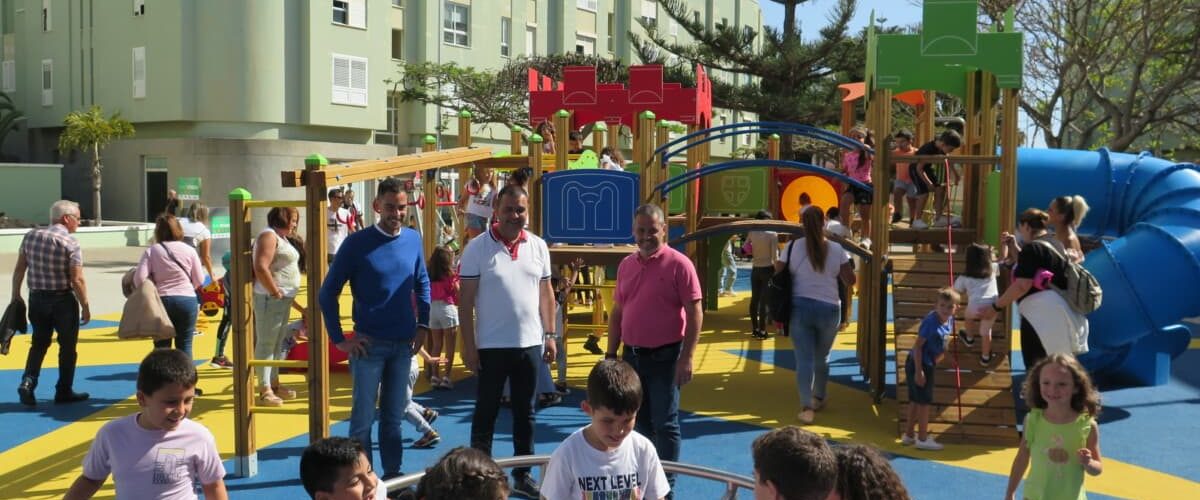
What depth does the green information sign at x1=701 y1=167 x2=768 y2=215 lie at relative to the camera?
44.9 feet

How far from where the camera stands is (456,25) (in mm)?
44281

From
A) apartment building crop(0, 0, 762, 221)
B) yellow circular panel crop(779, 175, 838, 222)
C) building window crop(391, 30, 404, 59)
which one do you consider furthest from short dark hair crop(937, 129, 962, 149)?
building window crop(391, 30, 404, 59)

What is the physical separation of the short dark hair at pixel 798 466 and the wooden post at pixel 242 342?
472 centimetres

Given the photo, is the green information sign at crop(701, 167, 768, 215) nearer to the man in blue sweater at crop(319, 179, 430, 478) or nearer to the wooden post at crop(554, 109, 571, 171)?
the wooden post at crop(554, 109, 571, 171)

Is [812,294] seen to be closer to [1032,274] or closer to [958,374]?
[958,374]

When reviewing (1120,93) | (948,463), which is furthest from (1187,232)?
(1120,93)

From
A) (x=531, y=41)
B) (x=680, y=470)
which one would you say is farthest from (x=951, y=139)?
(x=531, y=41)

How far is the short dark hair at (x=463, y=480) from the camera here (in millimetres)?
2830

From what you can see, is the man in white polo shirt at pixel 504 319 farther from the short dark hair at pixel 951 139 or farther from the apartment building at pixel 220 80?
the apartment building at pixel 220 80

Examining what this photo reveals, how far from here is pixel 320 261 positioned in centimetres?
646

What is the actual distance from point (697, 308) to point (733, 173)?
318 inches

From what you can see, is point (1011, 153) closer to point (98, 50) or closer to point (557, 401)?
point (557, 401)

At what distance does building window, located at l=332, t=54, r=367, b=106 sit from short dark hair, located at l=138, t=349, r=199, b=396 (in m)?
36.2

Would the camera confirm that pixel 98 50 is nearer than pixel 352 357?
No
